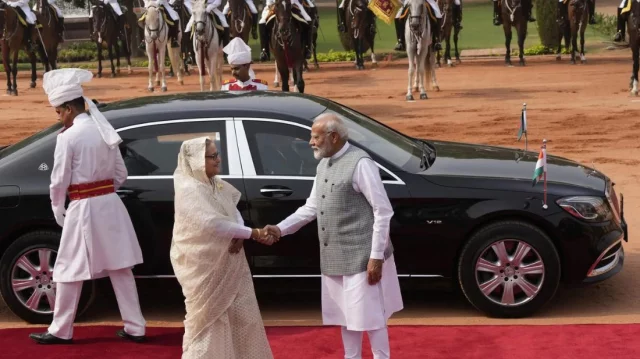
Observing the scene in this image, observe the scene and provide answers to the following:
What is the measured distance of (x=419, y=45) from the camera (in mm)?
23078

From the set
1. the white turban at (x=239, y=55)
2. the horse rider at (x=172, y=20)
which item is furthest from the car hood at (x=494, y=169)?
the horse rider at (x=172, y=20)

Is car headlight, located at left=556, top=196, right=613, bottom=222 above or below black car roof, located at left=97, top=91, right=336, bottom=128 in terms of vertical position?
below

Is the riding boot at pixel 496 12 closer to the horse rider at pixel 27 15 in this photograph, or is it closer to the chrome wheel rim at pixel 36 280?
the horse rider at pixel 27 15

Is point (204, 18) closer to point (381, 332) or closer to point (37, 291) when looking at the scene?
point (37, 291)

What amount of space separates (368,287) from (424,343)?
4.46 ft

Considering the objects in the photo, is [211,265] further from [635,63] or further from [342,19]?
[342,19]

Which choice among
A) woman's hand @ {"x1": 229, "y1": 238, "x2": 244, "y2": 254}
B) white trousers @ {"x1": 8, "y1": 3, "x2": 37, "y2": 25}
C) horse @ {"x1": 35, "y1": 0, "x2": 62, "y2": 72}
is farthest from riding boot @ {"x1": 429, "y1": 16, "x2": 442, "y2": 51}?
woman's hand @ {"x1": 229, "y1": 238, "x2": 244, "y2": 254}

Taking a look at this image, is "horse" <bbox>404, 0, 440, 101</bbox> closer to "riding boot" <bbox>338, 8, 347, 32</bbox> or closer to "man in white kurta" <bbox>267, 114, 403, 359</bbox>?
"riding boot" <bbox>338, 8, 347, 32</bbox>

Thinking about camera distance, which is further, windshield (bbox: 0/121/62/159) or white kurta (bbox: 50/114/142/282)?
windshield (bbox: 0/121/62/159)

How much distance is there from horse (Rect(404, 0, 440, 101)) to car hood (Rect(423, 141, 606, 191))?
533 inches

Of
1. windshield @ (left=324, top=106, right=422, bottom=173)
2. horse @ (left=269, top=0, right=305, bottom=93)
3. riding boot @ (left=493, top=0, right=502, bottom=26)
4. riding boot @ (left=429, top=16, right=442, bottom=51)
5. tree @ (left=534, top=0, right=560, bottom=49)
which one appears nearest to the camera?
windshield @ (left=324, top=106, right=422, bottom=173)

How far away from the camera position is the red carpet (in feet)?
24.8

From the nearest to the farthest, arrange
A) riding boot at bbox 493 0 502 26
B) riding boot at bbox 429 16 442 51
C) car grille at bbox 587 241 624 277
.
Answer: car grille at bbox 587 241 624 277
riding boot at bbox 429 16 442 51
riding boot at bbox 493 0 502 26

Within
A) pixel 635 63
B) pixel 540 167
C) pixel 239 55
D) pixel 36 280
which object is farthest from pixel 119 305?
pixel 635 63
